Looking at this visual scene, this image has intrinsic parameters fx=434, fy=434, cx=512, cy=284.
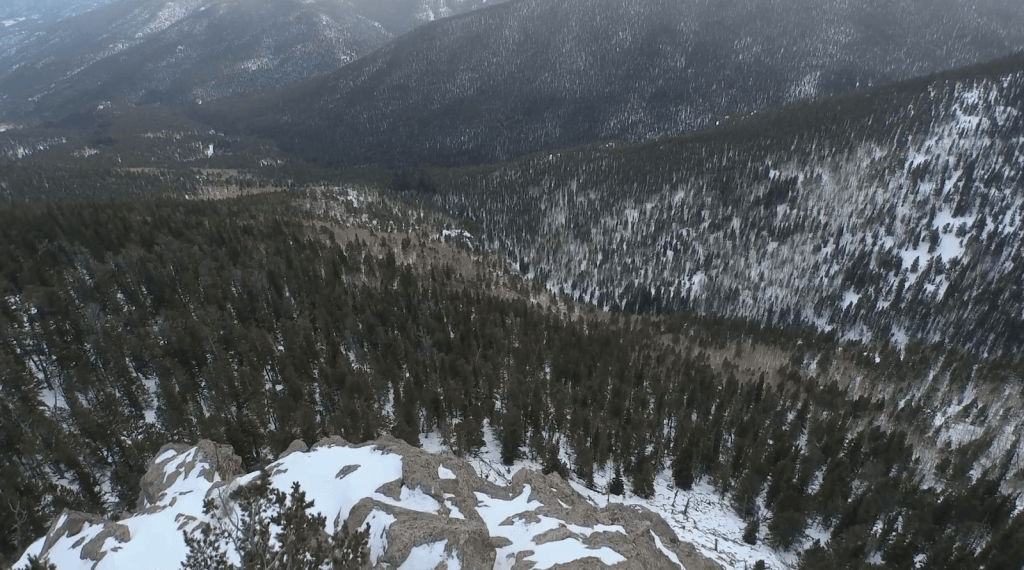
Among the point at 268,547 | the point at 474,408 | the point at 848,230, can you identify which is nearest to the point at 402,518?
the point at 268,547

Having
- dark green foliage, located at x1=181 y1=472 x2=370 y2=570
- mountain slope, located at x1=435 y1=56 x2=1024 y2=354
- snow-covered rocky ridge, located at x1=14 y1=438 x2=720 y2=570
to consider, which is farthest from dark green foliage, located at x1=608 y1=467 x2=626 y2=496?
mountain slope, located at x1=435 y1=56 x2=1024 y2=354

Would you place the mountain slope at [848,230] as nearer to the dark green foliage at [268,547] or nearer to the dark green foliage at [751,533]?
the dark green foliage at [751,533]

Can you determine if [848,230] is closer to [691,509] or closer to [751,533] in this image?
[691,509]

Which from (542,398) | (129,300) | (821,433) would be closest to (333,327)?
(129,300)

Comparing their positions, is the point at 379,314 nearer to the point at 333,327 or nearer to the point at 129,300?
the point at 333,327

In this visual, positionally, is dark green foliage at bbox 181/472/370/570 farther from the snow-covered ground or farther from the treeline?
the snow-covered ground

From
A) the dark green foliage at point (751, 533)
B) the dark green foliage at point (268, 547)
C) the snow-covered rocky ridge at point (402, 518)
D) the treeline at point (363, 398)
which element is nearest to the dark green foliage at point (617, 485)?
the treeline at point (363, 398)
